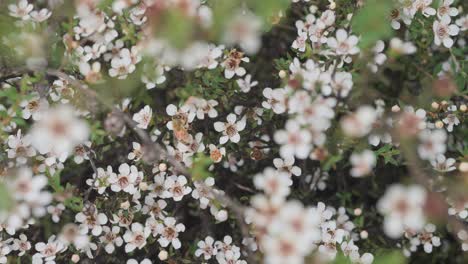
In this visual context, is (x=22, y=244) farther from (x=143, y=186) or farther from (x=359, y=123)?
(x=359, y=123)

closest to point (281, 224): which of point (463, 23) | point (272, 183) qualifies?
point (272, 183)

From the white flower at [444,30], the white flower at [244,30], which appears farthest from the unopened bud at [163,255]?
the white flower at [444,30]

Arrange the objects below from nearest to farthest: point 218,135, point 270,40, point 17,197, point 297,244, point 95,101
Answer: point 297,244 → point 17,197 → point 95,101 → point 218,135 → point 270,40

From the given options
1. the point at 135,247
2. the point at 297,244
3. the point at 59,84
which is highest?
the point at 297,244

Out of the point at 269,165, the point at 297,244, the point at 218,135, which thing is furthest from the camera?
the point at 269,165

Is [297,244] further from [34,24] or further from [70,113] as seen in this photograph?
[34,24]

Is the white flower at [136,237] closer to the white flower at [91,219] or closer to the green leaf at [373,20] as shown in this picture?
the white flower at [91,219]

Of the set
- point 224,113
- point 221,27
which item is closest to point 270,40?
point 224,113
